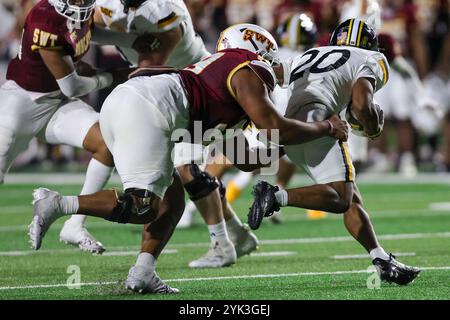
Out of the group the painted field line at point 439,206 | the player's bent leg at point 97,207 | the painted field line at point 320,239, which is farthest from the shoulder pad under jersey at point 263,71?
the painted field line at point 439,206

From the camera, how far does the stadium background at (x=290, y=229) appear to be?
17.8ft

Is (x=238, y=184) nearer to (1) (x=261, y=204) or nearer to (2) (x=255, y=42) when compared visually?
(2) (x=255, y=42)

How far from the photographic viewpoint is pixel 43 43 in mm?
6211

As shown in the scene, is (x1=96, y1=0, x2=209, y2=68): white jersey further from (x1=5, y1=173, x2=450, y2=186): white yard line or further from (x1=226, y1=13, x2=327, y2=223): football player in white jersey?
(x1=5, y1=173, x2=450, y2=186): white yard line

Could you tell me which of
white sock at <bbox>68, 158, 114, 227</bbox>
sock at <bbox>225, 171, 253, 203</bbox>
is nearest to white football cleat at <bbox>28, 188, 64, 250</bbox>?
white sock at <bbox>68, 158, 114, 227</bbox>

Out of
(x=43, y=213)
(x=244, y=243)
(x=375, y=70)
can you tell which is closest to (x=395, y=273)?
(x=375, y=70)

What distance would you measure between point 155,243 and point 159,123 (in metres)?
0.66

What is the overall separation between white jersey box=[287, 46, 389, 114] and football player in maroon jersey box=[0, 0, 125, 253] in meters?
1.25

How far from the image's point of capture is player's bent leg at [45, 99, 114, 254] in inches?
251

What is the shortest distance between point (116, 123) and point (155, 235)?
0.64 meters

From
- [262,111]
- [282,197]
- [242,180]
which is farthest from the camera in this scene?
[242,180]

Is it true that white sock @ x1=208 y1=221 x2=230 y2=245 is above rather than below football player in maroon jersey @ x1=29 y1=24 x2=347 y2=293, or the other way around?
below

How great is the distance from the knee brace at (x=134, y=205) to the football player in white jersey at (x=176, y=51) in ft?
4.23

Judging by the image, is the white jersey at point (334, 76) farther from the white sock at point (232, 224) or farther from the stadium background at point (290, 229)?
the white sock at point (232, 224)
